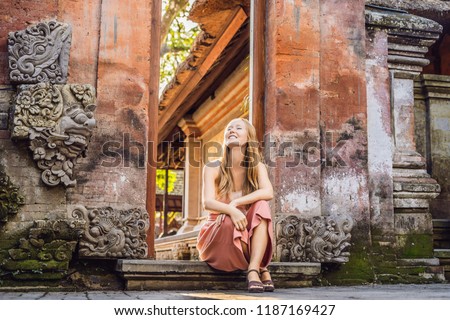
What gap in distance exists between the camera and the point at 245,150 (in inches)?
228

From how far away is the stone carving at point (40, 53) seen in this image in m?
5.83

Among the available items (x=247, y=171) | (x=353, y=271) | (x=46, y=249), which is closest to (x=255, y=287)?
(x=247, y=171)

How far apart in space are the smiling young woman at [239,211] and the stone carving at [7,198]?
1.59m

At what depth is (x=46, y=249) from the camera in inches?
222

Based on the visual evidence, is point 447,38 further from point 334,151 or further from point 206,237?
point 206,237

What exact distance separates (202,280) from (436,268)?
9.39ft

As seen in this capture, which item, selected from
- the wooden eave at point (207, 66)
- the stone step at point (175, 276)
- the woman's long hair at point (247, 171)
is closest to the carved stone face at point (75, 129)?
the stone step at point (175, 276)

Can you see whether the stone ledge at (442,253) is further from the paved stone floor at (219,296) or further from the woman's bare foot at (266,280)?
the woman's bare foot at (266,280)

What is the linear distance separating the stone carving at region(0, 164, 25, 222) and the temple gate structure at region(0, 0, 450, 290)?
0.01 meters

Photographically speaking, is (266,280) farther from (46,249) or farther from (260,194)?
(46,249)

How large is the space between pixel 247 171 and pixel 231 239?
27.0 inches

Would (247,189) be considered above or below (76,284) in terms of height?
above
